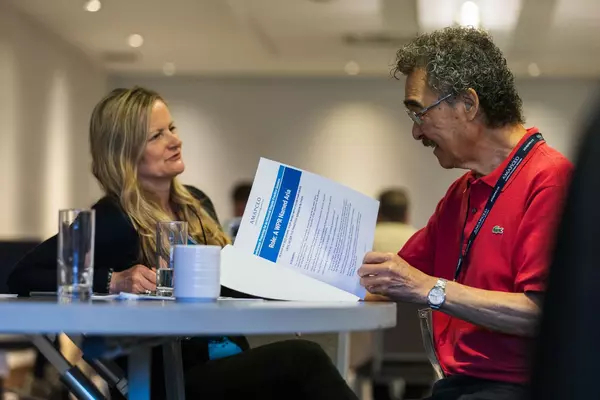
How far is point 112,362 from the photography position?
171 centimetres

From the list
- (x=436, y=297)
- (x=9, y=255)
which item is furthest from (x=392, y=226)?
(x=436, y=297)

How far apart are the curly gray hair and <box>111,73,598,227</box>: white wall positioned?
7601mm

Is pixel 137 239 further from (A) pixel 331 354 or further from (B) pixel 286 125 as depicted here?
(B) pixel 286 125

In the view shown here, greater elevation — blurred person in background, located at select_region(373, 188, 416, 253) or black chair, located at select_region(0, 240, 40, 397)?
blurred person in background, located at select_region(373, 188, 416, 253)

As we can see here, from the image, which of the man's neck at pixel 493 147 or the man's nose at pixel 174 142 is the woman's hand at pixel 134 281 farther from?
the man's neck at pixel 493 147

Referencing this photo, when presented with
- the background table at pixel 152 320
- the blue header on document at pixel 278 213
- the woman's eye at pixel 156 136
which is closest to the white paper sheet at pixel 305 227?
the blue header on document at pixel 278 213

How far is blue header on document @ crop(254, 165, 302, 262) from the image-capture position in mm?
1556

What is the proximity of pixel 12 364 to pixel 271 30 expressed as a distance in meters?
3.53

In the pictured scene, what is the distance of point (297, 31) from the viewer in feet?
25.7

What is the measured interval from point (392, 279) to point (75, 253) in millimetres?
560

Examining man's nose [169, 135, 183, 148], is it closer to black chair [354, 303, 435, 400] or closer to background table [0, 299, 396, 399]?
background table [0, 299, 396, 399]

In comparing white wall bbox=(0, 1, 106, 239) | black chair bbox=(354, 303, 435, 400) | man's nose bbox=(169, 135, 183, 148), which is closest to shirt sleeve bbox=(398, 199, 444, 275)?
man's nose bbox=(169, 135, 183, 148)

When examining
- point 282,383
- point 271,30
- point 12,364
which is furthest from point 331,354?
point 271,30

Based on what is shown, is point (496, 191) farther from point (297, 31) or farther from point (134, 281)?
point (297, 31)
